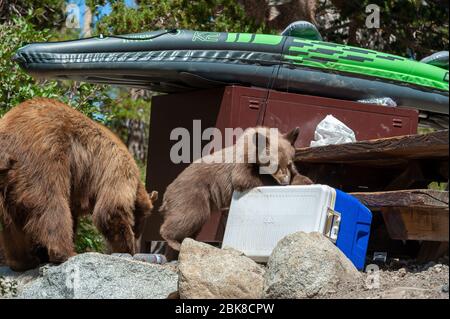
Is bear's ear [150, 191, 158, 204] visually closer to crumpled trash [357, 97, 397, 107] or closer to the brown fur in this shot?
the brown fur

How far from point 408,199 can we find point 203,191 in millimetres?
2087

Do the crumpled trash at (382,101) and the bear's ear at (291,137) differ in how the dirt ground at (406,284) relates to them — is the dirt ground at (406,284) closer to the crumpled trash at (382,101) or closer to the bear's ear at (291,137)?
the bear's ear at (291,137)

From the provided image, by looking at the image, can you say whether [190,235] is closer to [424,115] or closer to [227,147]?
[227,147]

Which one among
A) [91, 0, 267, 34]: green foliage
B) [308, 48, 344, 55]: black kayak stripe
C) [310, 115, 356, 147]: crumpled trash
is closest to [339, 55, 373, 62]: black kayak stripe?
[308, 48, 344, 55]: black kayak stripe

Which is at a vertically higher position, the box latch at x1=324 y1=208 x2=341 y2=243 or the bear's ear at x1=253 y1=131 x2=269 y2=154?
the bear's ear at x1=253 y1=131 x2=269 y2=154

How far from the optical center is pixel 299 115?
909 cm

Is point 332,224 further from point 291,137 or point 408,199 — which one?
point 291,137

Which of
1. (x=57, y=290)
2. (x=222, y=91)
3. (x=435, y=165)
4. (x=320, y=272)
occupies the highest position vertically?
(x=222, y=91)

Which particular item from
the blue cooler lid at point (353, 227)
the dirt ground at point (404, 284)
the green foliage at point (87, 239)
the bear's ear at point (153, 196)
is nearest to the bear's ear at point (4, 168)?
the bear's ear at point (153, 196)

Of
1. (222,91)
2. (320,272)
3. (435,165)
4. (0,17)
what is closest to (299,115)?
(222,91)

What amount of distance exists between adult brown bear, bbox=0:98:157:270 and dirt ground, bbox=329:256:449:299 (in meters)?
2.66

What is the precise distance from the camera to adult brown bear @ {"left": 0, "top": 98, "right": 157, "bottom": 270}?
763cm

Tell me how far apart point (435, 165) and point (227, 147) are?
6.67 feet

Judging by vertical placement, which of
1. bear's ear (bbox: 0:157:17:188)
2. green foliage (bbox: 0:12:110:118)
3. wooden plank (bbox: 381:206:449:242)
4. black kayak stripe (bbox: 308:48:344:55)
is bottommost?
wooden plank (bbox: 381:206:449:242)
